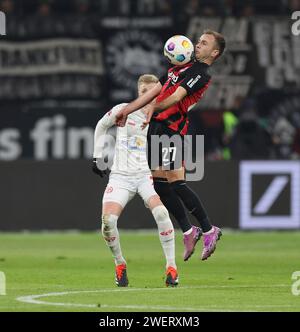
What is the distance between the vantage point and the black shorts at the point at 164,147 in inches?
543

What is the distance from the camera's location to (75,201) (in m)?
23.5

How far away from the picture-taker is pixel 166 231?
510 inches

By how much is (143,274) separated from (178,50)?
3.13 m

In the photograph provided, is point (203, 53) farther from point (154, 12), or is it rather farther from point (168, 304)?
point (154, 12)

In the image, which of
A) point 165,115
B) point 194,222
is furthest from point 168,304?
point 194,222

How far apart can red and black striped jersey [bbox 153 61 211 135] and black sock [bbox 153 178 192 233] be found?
0.59 meters

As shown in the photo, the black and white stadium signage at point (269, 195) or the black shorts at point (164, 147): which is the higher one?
the black shorts at point (164, 147)

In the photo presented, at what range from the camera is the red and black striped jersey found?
13422 millimetres

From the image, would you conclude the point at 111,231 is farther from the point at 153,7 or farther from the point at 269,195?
the point at 153,7
